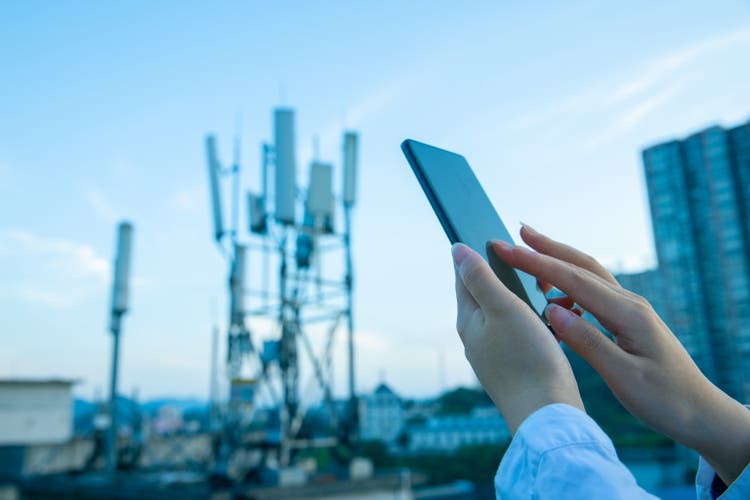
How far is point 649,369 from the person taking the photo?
820mm

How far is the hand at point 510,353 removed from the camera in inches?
28.1

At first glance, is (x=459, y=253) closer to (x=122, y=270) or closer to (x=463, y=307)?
(x=463, y=307)

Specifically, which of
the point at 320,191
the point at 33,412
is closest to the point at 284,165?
the point at 320,191

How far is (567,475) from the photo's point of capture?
0.61m

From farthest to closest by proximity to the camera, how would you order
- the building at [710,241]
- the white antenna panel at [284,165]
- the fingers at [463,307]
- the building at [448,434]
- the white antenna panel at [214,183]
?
the building at [448,434], the building at [710,241], the white antenna panel at [214,183], the white antenna panel at [284,165], the fingers at [463,307]

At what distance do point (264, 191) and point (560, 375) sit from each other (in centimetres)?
846

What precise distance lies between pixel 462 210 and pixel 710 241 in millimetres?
27668

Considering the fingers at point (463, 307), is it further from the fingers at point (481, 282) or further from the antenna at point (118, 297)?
the antenna at point (118, 297)

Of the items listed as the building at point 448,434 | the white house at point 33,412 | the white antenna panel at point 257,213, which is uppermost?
the white antenna panel at point 257,213

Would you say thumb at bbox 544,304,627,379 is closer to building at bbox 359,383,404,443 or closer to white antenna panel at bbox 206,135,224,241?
building at bbox 359,383,404,443

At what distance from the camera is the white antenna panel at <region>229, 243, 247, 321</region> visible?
913 centimetres

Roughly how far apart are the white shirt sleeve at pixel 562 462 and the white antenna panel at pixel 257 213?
8401mm

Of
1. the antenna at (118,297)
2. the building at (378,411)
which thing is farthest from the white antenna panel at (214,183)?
the building at (378,411)

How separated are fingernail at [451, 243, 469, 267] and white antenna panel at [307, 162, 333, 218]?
309 inches
